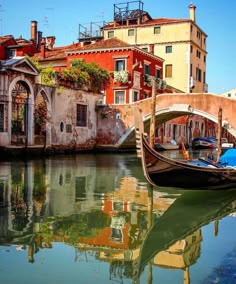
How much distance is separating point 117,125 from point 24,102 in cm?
418

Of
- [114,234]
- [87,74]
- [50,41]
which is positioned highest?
[50,41]

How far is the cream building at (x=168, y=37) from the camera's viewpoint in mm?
21355

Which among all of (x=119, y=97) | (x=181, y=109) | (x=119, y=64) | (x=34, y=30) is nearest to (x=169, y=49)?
(x=119, y=64)

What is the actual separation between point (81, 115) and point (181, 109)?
3.45 m

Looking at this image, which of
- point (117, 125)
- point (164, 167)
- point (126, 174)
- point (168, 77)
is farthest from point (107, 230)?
point (168, 77)

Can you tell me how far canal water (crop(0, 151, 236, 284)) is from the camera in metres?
3.01

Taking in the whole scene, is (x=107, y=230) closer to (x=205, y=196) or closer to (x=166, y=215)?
(x=166, y=215)

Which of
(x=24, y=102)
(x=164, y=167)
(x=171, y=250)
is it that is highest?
(x=24, y=102)

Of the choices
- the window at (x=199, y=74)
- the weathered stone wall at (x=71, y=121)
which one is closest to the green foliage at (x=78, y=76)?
the weathered stone wall at (x=71, y=121)

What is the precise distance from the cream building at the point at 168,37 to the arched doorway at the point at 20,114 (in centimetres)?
962

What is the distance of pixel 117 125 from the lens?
15711mm

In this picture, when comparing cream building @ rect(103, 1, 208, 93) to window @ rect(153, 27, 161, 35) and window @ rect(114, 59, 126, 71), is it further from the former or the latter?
window @ rect(114, 59, 126, 71)

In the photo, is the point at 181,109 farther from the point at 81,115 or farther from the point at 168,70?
the point at 168,70

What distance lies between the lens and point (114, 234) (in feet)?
13.1
